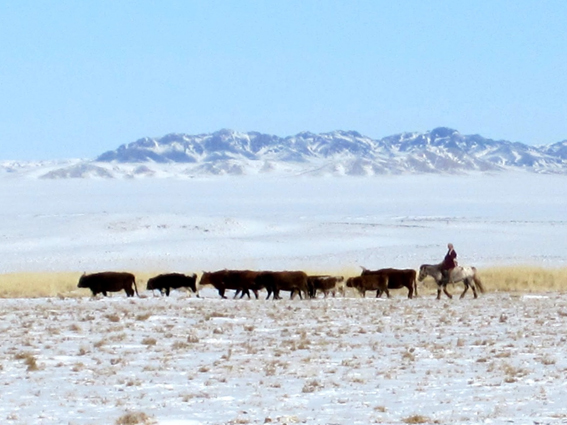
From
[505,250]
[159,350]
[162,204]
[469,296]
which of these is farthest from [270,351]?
[162,204]

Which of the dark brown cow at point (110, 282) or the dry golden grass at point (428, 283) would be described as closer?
the dark brown cow at point (110, 282)

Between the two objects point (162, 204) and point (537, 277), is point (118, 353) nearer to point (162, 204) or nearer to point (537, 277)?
point (537, 277)

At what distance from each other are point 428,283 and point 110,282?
30.2 feet

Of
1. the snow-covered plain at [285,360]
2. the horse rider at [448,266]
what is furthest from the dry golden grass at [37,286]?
the horse rider at [448,266]

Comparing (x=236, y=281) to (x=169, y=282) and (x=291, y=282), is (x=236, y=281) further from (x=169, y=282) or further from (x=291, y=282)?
(x=169, y=282)

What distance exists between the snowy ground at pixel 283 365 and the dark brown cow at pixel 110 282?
4640 mm

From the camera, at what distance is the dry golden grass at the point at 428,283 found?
24172 mm

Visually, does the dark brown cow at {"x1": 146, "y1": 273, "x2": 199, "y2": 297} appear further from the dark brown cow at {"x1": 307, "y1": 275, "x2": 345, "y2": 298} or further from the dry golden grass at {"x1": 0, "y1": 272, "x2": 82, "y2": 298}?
the dark brown cow at {"x1": 307, "y1": 275, "x2": 345, "y2": 298}

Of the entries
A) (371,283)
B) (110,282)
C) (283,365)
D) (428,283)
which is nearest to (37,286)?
(110,282)

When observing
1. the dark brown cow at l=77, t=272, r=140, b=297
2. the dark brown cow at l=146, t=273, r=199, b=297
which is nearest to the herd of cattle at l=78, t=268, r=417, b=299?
the dark brown cow at l=77, t=272, r=140, b=297

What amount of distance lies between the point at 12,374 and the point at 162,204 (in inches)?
3817

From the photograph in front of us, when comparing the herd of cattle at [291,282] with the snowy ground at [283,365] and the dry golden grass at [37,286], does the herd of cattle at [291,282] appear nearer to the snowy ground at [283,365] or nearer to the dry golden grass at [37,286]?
the dry golden grass at [37,286]

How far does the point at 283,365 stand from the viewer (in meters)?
10.8

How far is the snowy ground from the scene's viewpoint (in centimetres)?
838
